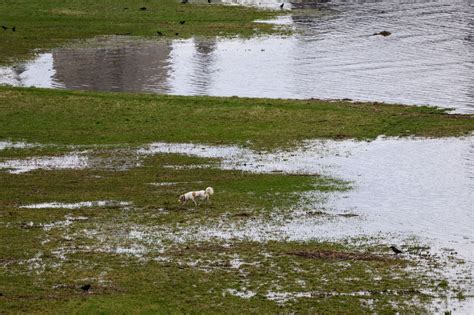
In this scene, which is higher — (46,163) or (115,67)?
(46,163)

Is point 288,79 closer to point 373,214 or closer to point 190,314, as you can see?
point 373,214

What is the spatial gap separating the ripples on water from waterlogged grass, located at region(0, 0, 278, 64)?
3607mm

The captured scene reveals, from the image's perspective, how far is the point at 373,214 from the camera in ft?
124

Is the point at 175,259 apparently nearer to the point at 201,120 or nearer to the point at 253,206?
the point at 253,206

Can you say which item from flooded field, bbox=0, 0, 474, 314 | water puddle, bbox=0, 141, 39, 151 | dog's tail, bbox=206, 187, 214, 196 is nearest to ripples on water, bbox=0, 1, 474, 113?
flooded field, bbox=0, 0, 474, 314

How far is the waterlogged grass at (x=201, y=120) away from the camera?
5056 cm

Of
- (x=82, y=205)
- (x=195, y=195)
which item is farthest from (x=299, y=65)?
(x=82, y=205)

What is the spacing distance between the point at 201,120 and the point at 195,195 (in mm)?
16989

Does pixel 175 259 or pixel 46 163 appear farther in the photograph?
pixel 46 163

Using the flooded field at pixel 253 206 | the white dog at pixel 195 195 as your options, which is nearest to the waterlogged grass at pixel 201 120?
the flooded field at pixel 253 206

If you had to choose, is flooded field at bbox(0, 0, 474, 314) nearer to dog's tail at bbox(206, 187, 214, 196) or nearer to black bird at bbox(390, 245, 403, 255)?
black bird at bbox(390, 245, 403, 255)

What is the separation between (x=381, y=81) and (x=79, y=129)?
24.4 meters

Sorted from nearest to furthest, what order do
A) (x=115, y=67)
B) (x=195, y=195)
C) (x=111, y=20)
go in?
1. (x=195, y=195)
2. (x=115, y=67)
3. (x=111, y=20)

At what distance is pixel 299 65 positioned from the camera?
2945 inches
